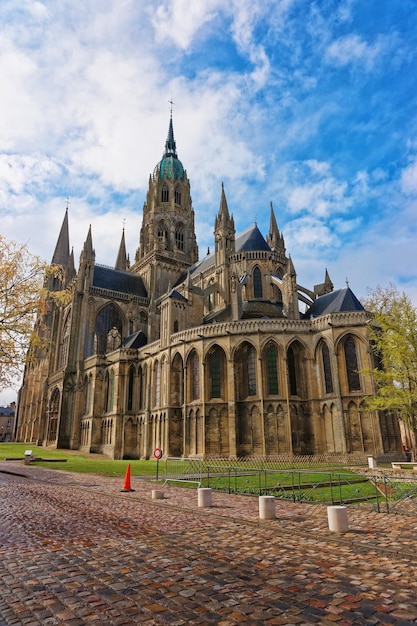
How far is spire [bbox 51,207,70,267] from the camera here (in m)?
84.9

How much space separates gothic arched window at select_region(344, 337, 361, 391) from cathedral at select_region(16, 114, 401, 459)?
76mm

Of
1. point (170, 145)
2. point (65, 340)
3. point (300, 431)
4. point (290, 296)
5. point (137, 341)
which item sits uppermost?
point (170, 145)

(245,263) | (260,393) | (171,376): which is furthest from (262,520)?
(245,263)

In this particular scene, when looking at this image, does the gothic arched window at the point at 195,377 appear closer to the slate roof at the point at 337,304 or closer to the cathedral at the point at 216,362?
the cathedral at the point at 216,362

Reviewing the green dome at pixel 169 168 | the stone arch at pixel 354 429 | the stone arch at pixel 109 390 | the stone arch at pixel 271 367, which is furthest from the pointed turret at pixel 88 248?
the stone arch at pixel 354 429

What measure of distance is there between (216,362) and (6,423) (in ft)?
310

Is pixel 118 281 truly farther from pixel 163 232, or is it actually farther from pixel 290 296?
pixel 290 296

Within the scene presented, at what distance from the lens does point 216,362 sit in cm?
3375

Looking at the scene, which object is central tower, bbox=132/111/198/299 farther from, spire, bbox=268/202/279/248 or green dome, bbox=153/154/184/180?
spire, bbox=268/202/279/248

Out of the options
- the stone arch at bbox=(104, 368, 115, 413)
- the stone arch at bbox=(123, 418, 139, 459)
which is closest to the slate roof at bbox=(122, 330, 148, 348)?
the stone arch at bbox=(104, 368, 115, 413)

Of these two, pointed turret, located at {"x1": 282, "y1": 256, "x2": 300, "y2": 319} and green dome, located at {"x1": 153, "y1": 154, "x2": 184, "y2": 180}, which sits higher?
green dome, located at {"x1": 153, "y1": 154, "x2": 184, "y2": 180}

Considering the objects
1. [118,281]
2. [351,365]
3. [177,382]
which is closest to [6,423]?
[118,281]

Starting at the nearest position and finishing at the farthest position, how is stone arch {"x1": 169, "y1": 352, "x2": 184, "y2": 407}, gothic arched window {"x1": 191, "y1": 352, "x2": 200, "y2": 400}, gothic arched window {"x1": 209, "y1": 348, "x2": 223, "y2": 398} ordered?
gothic arched window {"x1": 209, "y1": 348, "x2": 223, "y2": 398} < gothic arched window {"x1": 191, "y1": 352, "x2": 200, "y2": 400} < stone arch {"x1": 169, "y1": 352, "x2": 184, "y2": 407}

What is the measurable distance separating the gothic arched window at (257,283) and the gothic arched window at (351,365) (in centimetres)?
1365
